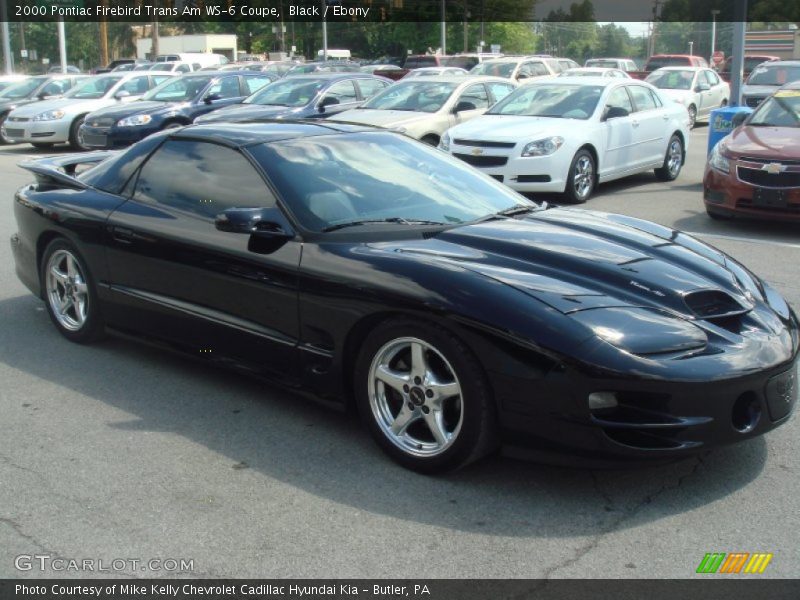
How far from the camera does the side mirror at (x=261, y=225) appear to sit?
15.3ft

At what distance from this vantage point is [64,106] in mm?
20141

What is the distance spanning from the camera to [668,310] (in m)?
4.08

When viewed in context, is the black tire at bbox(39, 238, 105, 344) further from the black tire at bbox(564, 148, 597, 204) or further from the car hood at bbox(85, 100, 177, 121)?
the car hood at bbox(85, 100, 177, 121)

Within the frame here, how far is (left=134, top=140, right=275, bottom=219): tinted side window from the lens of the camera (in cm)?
505

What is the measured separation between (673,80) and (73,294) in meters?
21.4

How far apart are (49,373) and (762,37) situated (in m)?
62.7

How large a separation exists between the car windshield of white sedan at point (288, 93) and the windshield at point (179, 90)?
80.3 inches

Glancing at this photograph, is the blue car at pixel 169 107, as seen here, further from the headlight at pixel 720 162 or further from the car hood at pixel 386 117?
the headlight at pixel 720 162

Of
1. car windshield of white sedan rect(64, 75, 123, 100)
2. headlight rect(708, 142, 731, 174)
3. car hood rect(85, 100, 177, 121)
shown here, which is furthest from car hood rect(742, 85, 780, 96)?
car windshield of white sedan rect(64, 75, 123, 100)

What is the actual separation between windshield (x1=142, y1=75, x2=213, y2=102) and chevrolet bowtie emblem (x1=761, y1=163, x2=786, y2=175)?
40.1ft

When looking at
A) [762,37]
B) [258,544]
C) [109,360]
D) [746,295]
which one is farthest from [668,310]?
[762,37]

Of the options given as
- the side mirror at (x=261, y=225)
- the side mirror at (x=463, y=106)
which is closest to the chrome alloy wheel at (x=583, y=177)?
the side mirror at (x=463, y=106)

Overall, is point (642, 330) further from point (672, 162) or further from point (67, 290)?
point (672, 162)
